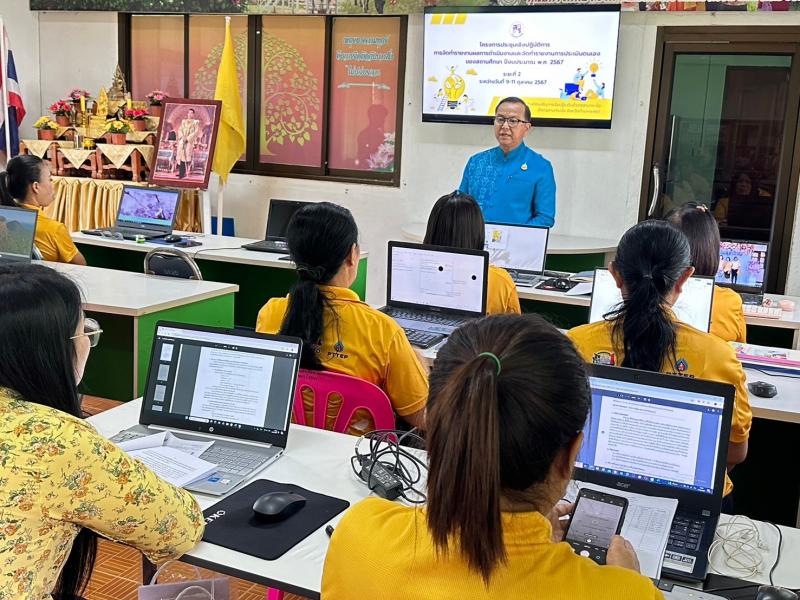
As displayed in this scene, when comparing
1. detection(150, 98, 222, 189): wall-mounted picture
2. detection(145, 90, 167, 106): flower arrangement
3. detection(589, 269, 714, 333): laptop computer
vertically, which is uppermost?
detection(145, 90, 167, 106): flower arrangement

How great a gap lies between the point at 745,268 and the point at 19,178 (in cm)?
389

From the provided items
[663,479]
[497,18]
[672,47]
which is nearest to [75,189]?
[497,18]

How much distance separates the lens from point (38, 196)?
179 inches

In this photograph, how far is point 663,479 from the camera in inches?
63.5

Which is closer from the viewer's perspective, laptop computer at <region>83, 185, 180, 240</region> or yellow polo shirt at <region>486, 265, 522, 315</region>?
yellow polo shirt at <region>486, 265, 522, 315</region>

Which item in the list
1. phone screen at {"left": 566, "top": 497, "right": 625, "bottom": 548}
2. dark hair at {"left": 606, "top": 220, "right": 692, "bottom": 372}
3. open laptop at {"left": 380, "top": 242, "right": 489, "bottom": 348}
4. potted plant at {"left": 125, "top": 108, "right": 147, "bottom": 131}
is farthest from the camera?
potted plant at {"left": 125, "top": 108, "right": 147, "bottom": 131}

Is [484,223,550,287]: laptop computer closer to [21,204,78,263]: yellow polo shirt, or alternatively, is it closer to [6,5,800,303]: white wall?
[6,5,800,303]: white wall

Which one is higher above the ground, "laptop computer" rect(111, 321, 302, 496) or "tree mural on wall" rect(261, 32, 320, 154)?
"tree mural on wall" rect(261, 32, 320, 154)

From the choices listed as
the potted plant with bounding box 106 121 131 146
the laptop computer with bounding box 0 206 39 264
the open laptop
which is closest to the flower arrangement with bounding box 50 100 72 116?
the potted plant with bounding box 106 121 131 146

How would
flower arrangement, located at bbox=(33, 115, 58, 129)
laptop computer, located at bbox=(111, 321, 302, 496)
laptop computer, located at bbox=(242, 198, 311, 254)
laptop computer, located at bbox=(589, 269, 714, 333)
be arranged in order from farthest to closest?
flower arrangement, located at bbox=(33, 115, 58, 129)
laptop computer, located at bbox=(242, 198, 311, 254)
laptop computer, located at bbox=(589, 269, 714, 333)
laptop computer, located at bbox=(111, 321, 302, 496)

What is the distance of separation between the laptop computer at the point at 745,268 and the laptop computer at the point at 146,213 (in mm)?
3460

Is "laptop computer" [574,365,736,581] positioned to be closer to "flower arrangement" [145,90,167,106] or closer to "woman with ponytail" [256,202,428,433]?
"woman with ponytail" [256,202,428,433]

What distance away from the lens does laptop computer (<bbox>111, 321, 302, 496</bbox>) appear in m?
1.93

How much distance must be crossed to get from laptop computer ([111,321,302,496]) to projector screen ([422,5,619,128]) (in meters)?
4.38
